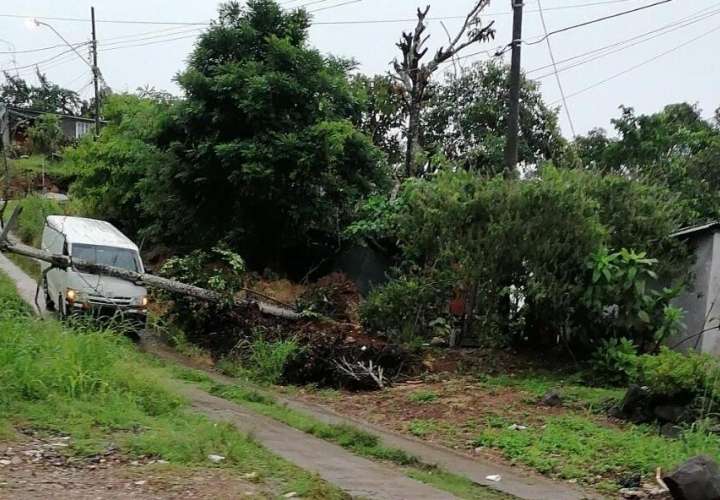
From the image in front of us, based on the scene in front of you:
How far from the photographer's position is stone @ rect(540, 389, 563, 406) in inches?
408

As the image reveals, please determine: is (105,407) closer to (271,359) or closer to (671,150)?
(271,359)

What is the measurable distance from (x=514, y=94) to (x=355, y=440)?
9.02m

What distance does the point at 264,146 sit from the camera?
55.4ft

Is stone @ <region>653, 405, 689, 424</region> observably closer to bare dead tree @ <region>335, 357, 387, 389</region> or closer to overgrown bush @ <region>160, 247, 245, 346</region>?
bare dead tree @ <region>335, 357, 387, 389</region>

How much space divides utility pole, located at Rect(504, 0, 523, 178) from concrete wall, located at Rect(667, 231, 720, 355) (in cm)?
371

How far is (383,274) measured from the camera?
18141 millimetres

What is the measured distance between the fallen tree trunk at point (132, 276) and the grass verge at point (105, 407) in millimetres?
4808

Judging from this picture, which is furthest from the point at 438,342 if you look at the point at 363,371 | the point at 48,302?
the point at 48,302

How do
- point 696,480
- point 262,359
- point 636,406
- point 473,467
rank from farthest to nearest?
point 262,359 < point 636,406 < point 473,467 < point 696,480

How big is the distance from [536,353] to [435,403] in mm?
3816

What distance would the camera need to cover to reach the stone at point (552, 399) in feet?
34.0

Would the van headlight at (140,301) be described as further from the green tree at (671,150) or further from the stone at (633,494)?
the green tree at (671,150)

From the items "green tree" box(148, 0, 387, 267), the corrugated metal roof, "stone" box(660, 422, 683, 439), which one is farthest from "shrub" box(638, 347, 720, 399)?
the corrugated metal roof

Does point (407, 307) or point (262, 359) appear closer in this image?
point (262, 359)
